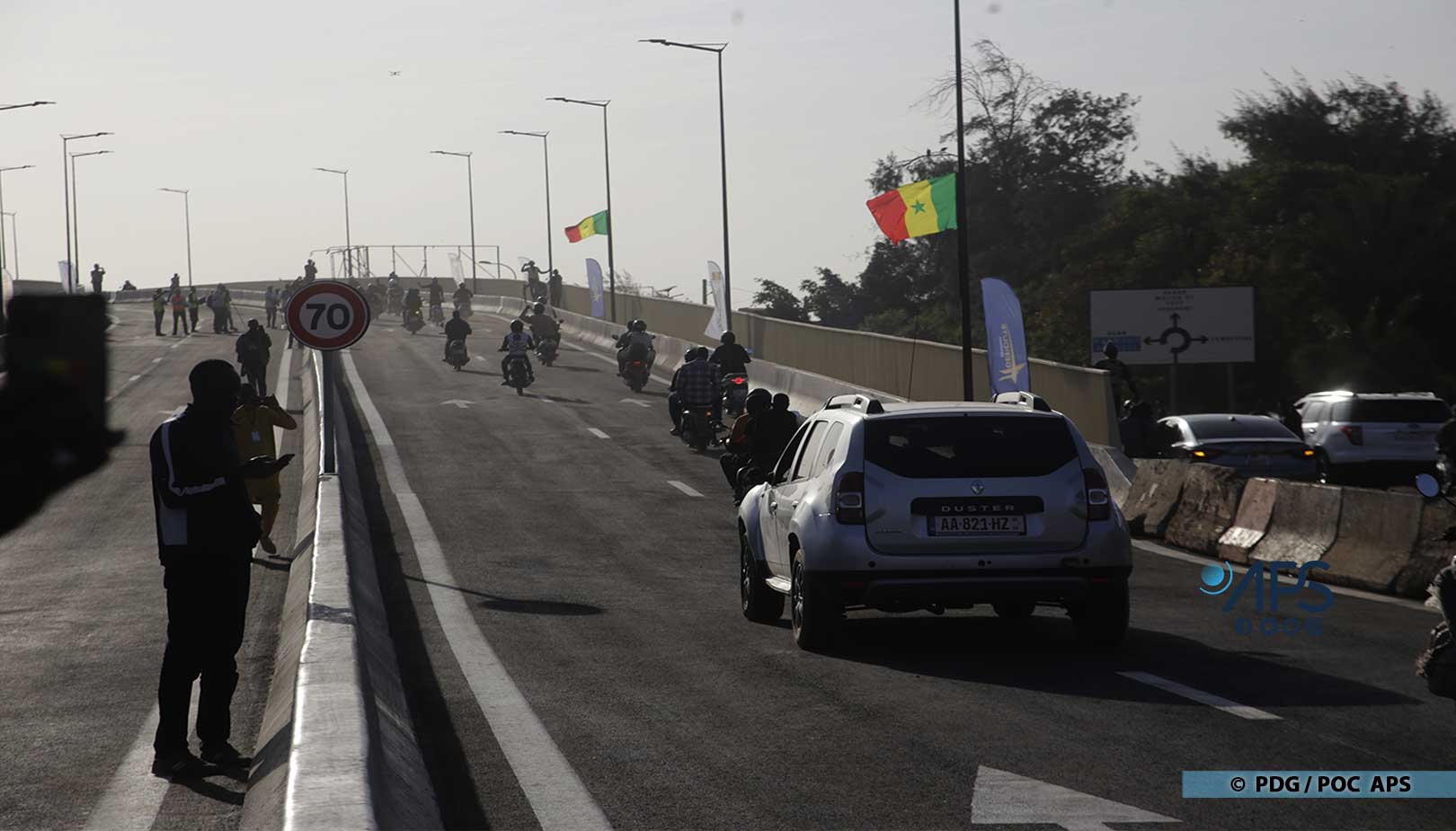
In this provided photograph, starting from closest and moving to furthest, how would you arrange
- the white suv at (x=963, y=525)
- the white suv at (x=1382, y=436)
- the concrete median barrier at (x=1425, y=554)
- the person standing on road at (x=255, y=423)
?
the white suv at (x=963, y=525), the concrete median barrier at (x=1425, y=554), the person standing on road at (x=255, y=423), the white suv at (x=1382, y=436)

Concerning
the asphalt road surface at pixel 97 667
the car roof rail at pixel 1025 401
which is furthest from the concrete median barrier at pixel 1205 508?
the asphalt road surface at pixel 97 667

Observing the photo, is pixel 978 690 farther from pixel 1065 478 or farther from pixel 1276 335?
pixel 1276 335

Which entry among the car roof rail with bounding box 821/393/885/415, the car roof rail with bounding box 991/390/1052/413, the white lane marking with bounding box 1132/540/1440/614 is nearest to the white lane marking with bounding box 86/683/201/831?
the car roof rail with bounding box 821/393/885/415

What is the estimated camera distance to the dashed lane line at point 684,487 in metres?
24.2

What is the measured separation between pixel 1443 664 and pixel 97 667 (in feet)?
26.3

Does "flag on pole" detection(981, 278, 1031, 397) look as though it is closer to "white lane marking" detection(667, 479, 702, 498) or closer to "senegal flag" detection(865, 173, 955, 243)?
"white lane marking" detection(667, 479, 702, 498)

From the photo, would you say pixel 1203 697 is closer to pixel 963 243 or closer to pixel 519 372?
pixel 963 243

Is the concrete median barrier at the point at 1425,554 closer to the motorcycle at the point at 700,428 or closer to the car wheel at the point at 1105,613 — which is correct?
the car wheel at the point at 1105,613

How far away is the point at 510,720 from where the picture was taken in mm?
9133

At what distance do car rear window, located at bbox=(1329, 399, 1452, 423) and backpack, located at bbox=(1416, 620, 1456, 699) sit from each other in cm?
2369

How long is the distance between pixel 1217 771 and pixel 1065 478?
12.9ft

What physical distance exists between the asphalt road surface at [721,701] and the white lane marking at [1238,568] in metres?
0.12

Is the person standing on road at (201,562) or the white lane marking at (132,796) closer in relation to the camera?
the white lane marking at (132,796)

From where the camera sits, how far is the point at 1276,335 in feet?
170
